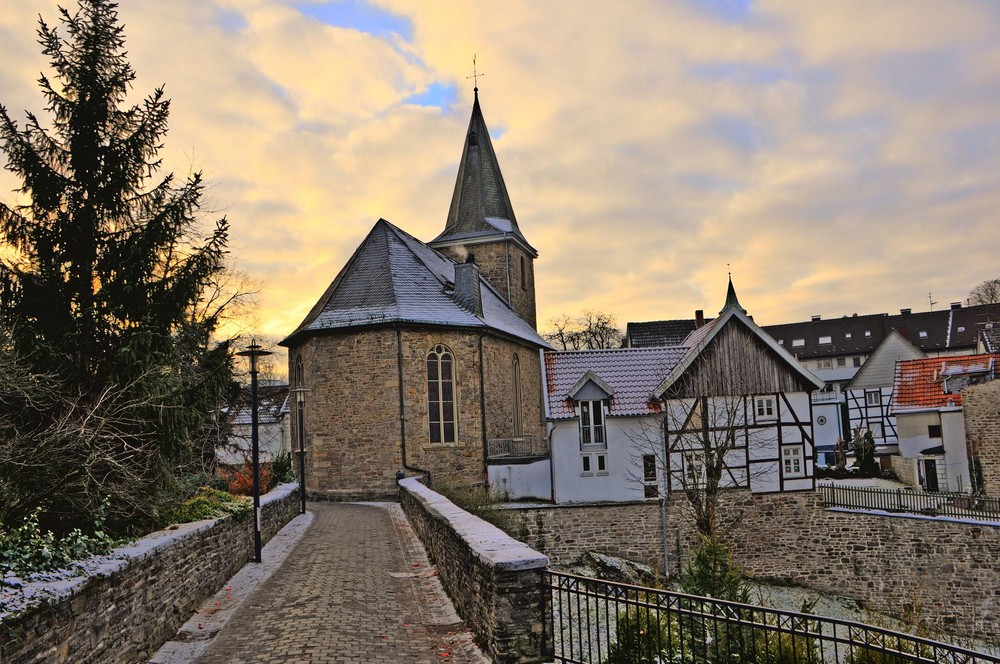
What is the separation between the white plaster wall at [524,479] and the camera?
24969mm

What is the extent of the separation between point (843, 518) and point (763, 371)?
5.05 meters

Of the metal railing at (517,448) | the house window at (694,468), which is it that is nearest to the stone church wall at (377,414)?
the metal railing at (517,448)

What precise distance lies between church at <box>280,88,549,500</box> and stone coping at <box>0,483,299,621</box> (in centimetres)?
1458

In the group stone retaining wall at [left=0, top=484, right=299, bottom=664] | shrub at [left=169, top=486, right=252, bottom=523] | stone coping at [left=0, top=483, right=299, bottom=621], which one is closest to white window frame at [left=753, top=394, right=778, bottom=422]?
shrub at [left=169, top=486, right=252, bottom=523]

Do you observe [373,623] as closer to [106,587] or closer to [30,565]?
[106,587]

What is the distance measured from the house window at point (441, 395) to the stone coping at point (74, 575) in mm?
15942

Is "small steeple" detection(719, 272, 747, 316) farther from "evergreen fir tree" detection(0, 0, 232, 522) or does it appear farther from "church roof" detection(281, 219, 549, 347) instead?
"evergreen fir tree" detection(0, 0, 232, 522)

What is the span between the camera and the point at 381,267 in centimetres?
2608

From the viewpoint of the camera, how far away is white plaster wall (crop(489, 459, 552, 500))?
2497cm

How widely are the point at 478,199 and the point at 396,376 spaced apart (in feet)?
58.4

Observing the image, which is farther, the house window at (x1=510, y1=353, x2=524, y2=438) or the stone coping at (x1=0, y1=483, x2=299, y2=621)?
the house window at (x1=510, y1=353, x2=524, y2=438)

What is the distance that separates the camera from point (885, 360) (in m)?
48.2

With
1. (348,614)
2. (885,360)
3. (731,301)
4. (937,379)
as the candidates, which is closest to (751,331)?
(731,301)

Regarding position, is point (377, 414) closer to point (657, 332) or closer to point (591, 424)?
point (591, 424)
